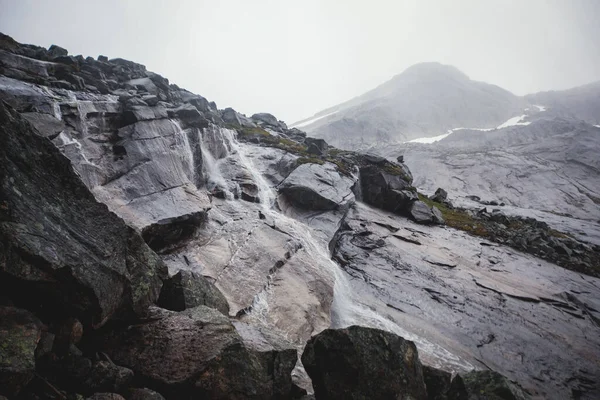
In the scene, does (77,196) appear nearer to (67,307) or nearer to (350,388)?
(67,307)

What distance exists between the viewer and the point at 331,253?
2608 cm

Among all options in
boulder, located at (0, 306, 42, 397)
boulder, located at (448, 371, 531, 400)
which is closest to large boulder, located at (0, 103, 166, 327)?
boulder, located at (0, 306, 42, 397)

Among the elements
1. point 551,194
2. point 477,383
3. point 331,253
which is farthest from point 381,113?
point 477,383

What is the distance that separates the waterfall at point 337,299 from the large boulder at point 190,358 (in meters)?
7.09

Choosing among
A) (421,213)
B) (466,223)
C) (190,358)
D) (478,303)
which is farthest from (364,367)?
(466,223)

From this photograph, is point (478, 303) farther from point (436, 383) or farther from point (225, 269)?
point (225, 269)

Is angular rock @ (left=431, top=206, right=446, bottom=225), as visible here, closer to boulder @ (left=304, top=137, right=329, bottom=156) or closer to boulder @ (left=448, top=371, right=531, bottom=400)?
boulder @ (left=304, top=137, right=329, bottom=156)

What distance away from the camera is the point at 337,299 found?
65.1 ft

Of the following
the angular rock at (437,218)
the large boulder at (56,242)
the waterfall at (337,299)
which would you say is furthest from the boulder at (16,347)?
the angular rock at (437,218)

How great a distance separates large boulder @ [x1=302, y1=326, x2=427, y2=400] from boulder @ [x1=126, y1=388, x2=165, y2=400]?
466cm

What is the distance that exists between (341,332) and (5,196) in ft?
31.5

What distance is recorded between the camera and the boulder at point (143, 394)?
6152mm

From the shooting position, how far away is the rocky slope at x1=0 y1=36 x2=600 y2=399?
249 inches

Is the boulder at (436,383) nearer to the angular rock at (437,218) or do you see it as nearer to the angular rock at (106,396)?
the angular rock at (106,396)
